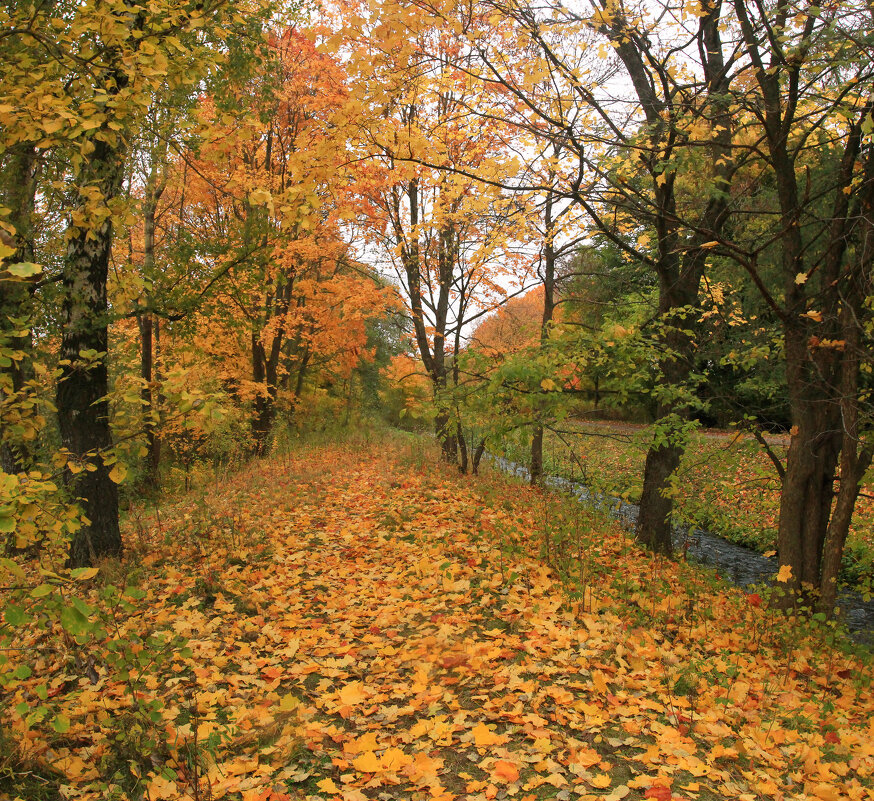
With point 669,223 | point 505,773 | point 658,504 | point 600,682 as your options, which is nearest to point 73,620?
point 505,773

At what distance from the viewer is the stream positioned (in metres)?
7.04

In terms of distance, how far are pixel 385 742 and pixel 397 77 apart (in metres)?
4.54

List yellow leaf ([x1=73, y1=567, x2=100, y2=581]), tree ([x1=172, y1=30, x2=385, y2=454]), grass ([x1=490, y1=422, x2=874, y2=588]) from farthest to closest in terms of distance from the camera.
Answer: tree ([x1=172, y1=30, x2=385, y2=454]), grass ([x1=490, y1=422, x2=874, y2=588]), yellow leaf ([x1=73, y1=567, x2=100, y2=581])

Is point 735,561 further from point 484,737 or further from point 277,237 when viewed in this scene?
point 277,237

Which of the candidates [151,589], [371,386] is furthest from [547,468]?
[371,386]

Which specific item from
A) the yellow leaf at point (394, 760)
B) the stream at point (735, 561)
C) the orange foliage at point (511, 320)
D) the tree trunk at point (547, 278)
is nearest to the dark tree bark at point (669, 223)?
the stream at point (735, 561)

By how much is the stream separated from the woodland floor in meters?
1.55

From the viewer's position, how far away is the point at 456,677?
3766mm

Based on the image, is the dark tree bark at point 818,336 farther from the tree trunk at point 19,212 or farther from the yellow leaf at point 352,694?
the tree trunk at point 19,212

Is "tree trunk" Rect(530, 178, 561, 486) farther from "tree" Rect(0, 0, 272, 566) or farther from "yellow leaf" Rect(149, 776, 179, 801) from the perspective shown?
"yellow leaf" Rect(149, 776, 179, 801)

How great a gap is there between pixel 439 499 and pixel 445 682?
4999 millimetres

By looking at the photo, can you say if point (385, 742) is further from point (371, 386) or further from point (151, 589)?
point (371, 386)

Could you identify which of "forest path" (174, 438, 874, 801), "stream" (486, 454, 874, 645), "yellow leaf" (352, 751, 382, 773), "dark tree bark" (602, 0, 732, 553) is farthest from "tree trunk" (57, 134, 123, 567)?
"stream" (486, 454, 874, 645)

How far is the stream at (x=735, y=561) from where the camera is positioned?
7.04m
